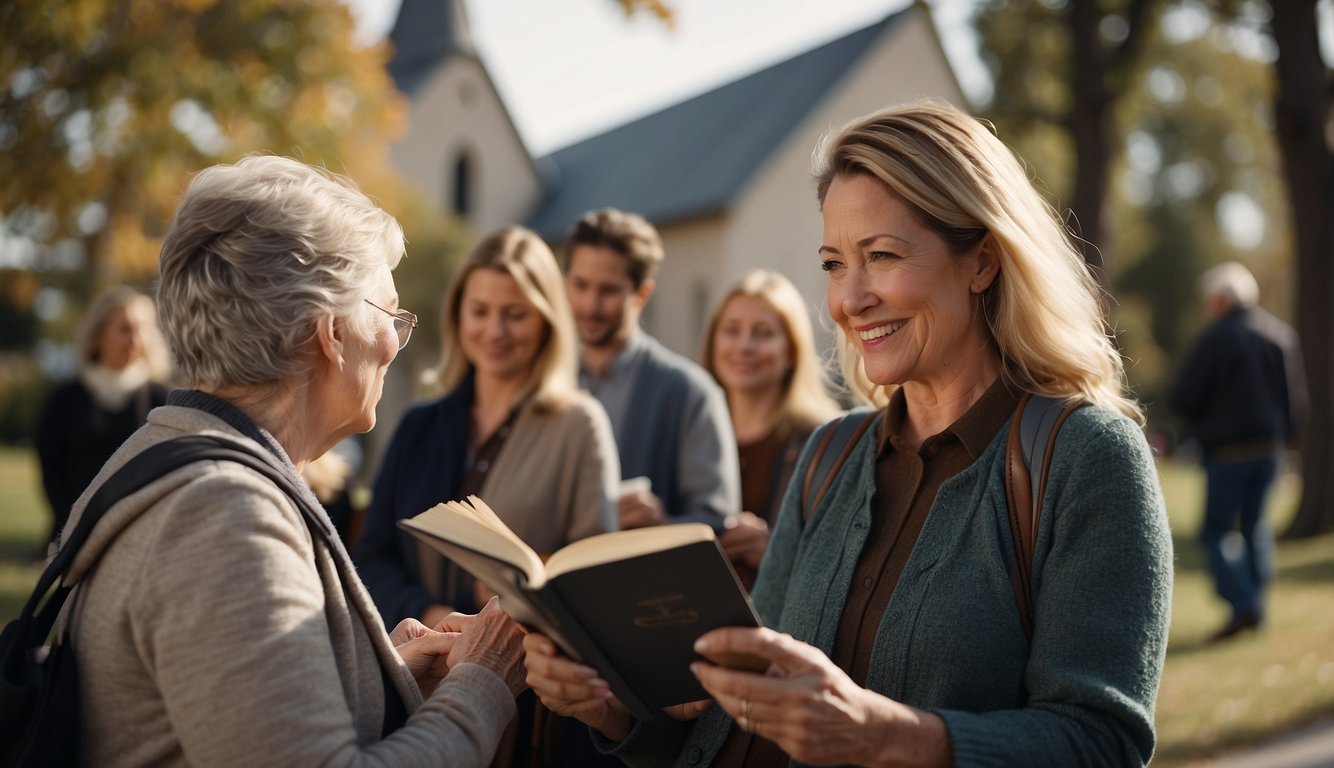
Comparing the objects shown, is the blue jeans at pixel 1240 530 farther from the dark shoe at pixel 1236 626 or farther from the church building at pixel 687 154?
the church building at pixel 687 154

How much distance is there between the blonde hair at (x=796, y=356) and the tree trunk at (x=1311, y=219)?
1213cm

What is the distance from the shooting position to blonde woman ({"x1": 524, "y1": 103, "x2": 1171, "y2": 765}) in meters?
2.02

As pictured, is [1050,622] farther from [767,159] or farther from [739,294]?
[767,159]

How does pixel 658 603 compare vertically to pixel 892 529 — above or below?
above

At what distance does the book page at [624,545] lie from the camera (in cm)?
178

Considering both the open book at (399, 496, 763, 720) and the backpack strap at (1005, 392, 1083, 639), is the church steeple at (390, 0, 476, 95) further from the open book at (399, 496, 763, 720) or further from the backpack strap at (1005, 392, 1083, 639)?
the open book at (399, 496, 763, 720)

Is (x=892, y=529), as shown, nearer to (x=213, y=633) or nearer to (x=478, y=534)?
(x=478, y=534)

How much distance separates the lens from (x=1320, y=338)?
50.6 ft

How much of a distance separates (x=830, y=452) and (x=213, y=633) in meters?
1.53

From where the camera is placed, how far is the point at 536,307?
4.27 meters

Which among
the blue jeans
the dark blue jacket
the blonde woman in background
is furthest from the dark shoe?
the blonde woman in background

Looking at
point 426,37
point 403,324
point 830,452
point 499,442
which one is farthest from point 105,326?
point 426,37

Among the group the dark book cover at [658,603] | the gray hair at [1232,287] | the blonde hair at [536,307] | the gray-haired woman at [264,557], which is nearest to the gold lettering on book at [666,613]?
the dark book cover at [658,603]

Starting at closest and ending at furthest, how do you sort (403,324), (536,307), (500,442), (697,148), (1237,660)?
(403,324) < (500,442) < (536,307) < (1237,660) < (697,148)
